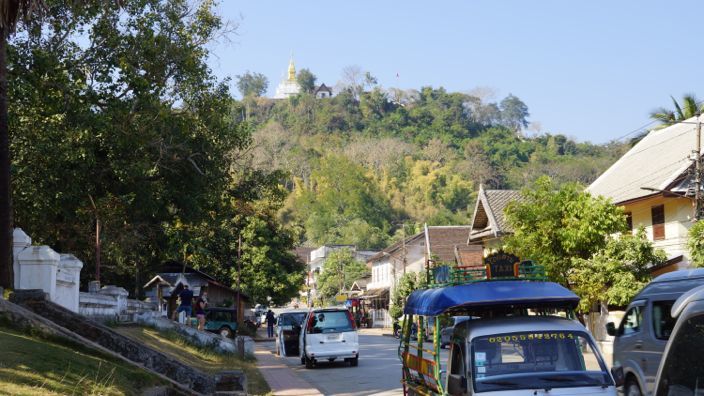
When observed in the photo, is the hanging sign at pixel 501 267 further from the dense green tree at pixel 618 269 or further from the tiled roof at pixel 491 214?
the tiled roof at pixel 491 214

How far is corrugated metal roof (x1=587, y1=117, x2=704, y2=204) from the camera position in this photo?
32.1 meters

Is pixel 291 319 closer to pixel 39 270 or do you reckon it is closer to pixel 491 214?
→ pixel 491 214

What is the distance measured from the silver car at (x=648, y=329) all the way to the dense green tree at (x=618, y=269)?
51.4 feet

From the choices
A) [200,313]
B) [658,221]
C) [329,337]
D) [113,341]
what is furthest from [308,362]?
[658,221]

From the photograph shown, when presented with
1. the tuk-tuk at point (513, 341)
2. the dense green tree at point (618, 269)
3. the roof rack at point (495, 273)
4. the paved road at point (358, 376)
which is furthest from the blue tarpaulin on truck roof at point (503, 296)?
the dense green tree at point (618, 269)

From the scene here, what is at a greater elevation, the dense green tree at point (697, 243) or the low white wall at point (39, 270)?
the dense green tree at point (697, 243)

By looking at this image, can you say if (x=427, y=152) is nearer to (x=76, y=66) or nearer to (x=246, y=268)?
(x=246, y=268)

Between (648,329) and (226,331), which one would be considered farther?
(226,331)

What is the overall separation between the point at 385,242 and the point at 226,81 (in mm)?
Result: 112998

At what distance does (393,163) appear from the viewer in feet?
539

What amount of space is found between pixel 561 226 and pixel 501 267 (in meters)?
21.0

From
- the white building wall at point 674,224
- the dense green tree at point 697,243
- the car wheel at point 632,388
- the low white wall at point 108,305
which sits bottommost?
the car wheel at point 632,388

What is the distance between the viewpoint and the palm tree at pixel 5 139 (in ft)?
52.2

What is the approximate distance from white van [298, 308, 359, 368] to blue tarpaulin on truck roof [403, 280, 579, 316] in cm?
1622
